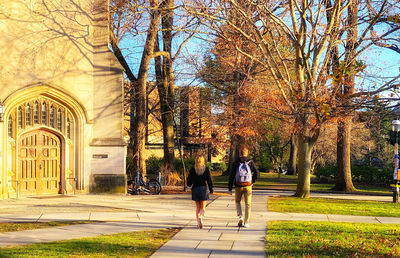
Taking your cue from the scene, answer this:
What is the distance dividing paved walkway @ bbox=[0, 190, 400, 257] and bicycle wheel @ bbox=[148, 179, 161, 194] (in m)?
2.35

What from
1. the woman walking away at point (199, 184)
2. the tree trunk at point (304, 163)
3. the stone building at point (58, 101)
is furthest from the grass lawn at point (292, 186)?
the woman walking away at point (199, 184)

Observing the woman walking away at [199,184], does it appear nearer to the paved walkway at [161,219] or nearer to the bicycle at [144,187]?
the paved walkway at [161,219]

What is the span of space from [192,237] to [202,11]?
11.4 metres

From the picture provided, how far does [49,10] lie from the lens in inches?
784

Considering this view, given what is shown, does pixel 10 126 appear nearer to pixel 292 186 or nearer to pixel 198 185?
pixel 198 185

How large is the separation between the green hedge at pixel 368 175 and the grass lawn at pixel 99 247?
2779 cm

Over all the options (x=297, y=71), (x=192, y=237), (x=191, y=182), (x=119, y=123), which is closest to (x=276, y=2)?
(x=297, y=71)

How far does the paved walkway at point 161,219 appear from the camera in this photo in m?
9.43

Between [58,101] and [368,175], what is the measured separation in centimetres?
2428

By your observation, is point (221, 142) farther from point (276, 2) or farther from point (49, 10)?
point (49, 10)

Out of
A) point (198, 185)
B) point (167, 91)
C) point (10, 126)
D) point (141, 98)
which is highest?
point (167, 91)

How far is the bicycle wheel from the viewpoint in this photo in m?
22.1

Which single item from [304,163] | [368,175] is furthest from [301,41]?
[368,175]

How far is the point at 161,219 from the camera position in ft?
43.9
